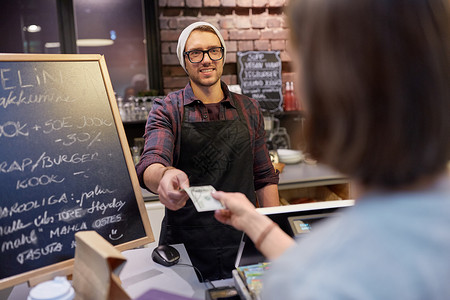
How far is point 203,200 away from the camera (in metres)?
1.14

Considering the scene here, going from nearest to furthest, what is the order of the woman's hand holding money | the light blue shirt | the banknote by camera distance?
the light blue shirt < the woman's hand holding money < the banknote

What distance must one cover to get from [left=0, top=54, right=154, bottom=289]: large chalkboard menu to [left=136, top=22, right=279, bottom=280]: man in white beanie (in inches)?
20.6

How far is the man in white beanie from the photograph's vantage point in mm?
1968

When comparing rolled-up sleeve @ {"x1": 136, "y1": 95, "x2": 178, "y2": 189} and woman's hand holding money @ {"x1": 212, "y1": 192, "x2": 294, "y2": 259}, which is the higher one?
rolled-up sleeve @ {"x1": 136, "y1": 95, "x2": 178, "y2": 189}

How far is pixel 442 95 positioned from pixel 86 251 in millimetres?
921

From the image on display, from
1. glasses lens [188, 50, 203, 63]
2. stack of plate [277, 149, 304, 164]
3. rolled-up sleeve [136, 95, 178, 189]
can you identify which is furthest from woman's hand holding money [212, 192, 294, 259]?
stack of plate [277, 149, 304, 164]

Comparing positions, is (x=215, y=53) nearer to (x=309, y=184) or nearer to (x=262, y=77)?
(x=309, y=184)

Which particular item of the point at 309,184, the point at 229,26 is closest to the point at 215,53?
the point at 309,184

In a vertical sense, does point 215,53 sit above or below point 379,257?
above

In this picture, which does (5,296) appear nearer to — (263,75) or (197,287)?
(197,287)

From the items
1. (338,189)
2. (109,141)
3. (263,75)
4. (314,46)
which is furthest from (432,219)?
(263,75)

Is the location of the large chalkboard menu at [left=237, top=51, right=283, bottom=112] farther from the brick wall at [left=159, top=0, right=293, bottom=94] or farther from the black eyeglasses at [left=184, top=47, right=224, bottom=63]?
the black eyeglasses at [left=184, top=47, right=224, bottom=63]

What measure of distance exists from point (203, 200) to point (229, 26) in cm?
271

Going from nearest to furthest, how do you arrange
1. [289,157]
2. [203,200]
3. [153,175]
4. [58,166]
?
[203,200]
[58,166]
[153,175]
[289,157]
